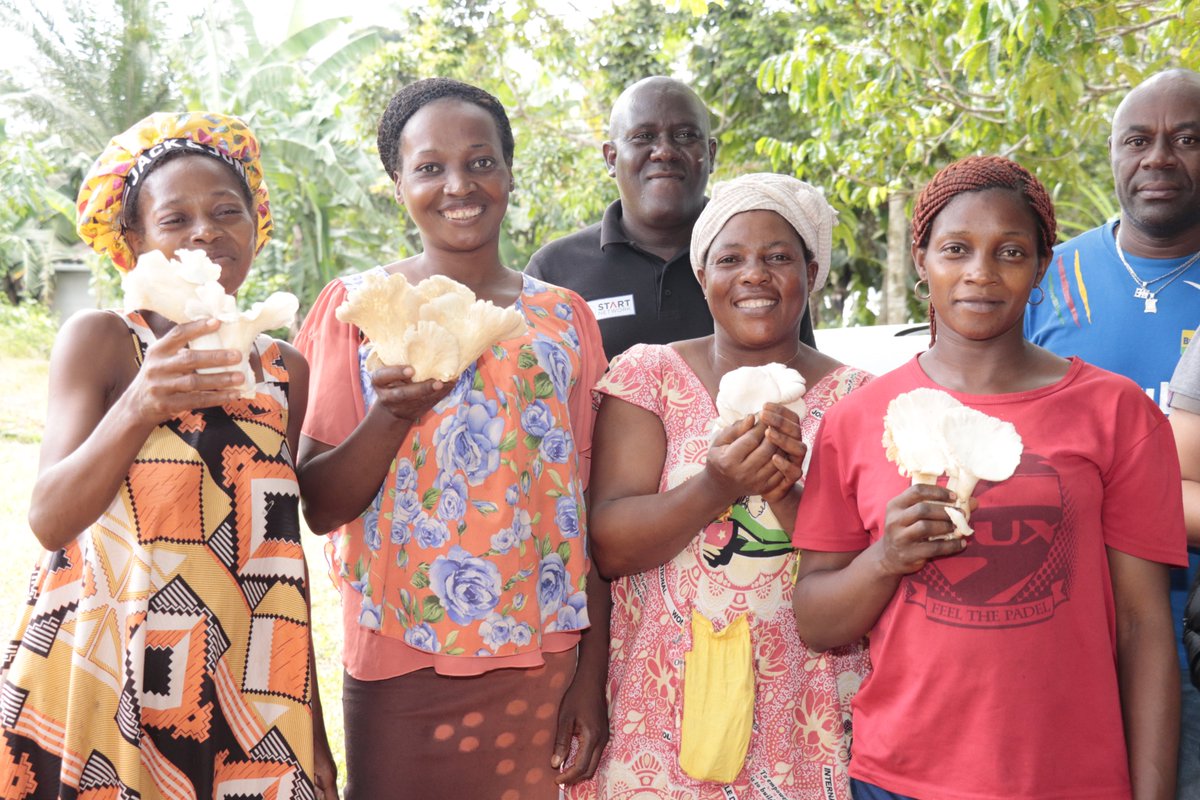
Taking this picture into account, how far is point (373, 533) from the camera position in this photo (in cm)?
238

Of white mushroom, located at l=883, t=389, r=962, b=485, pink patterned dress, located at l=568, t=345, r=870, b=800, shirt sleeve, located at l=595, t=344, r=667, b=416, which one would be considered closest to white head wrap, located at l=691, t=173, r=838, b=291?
shirt sleeve, located at l=595, t=344, r=667, b=416

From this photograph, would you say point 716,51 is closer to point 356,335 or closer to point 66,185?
point 356,335

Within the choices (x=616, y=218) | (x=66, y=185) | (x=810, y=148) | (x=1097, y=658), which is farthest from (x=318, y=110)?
(x=1097, y=658)

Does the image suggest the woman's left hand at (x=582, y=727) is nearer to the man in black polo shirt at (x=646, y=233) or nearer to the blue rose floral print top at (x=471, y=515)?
the blue rose floral print top at (x=471, y=515)

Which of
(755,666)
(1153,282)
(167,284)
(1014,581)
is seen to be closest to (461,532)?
(755,666)

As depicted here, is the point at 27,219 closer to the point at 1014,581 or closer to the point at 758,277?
the point at 758,277

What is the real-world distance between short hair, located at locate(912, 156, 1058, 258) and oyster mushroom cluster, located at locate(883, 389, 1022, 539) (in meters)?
0.41

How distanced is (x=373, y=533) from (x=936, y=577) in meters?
1.21

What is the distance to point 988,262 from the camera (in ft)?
6.64

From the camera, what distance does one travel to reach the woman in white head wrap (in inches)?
85.0

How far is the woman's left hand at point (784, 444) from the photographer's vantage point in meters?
2.07

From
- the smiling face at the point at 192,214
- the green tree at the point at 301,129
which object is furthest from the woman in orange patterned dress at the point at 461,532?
the green tree at the point at 301,129

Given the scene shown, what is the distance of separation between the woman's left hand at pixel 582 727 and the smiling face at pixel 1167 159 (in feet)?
6.16

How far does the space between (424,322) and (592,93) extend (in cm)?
909
